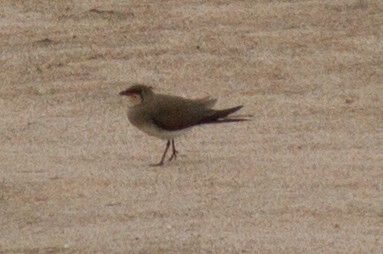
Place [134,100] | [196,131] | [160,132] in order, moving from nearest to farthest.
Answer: [160,132] < [134,100] < [196,131]

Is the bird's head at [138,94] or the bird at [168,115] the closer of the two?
the bird at [168,115]

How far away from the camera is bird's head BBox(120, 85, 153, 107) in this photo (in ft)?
43.2

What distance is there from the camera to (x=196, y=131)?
1398 cm

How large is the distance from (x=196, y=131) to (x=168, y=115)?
0.97m

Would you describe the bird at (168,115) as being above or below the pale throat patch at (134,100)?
below

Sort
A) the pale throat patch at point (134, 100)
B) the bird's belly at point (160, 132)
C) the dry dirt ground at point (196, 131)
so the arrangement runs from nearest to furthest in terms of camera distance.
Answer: the dry dirt ground at point (196, 131), the bird's belly at point (160, 132), the pale throat patch at point (134, 100)

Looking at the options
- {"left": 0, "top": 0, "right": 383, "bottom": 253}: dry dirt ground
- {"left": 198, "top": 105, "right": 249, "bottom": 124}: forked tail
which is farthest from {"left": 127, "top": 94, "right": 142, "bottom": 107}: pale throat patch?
{"left": 198, "top": 105, "right": 249, "bottom": 124}: forked tail

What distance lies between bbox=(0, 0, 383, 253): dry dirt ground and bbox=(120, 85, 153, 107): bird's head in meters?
0.36

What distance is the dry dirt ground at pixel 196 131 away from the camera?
36.3 ft

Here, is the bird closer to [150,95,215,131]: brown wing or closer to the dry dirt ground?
[150,95,215,131]: brown wing

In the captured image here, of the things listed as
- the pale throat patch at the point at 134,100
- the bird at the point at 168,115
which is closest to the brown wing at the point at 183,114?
the bird at the point at 168,115

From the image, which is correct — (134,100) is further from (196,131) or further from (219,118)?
(196,131)

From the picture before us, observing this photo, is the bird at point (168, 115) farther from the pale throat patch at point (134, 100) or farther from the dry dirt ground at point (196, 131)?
the dry dirt ground at point (196, 131)

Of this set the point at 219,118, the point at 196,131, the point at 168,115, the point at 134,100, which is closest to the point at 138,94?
the point at 134,100
